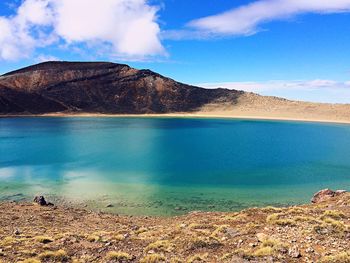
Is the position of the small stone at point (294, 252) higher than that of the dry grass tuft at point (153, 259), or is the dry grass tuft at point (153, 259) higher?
the small stone at point (294, 252)

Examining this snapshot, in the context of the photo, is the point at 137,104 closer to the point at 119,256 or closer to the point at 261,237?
the point at 261,237

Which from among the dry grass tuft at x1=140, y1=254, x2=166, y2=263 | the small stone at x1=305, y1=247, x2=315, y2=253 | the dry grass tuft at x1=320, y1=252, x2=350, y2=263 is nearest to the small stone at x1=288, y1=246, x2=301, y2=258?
the small stone at x1=305, y1=247, x2=315, y2=253

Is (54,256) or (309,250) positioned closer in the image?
(309,250)

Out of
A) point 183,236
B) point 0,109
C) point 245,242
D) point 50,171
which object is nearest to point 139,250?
point 183,236

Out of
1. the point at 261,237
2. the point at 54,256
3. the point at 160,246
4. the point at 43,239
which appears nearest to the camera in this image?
the point at 54,256

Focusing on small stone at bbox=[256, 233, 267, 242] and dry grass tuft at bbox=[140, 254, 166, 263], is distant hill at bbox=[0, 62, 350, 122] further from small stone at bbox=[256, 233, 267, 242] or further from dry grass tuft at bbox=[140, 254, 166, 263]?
dry grass tuft at bbox=[140, 254, 166, 263]

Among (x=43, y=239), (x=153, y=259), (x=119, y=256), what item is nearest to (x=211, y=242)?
(x=153, y=259)

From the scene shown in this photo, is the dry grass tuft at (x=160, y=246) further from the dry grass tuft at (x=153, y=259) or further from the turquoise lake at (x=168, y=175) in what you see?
the turquoise lake at (x=168, y=175)

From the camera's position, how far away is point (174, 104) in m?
194

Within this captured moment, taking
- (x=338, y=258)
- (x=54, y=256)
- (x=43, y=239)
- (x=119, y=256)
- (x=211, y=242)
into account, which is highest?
(x=338, y=258)

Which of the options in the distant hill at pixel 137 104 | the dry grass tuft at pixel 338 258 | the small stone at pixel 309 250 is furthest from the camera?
the distant hill at pixel 137 104

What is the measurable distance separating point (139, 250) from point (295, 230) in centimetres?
618

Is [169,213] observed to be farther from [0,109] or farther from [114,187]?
[0,109]

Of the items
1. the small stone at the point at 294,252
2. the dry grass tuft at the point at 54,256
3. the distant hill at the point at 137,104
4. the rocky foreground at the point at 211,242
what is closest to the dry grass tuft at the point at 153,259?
the rocky foreground at the point at 211,242
